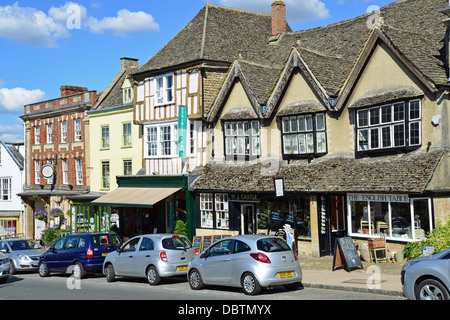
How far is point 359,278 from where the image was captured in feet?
56.0

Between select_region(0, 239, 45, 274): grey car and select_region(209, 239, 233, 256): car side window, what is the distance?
11169 mm

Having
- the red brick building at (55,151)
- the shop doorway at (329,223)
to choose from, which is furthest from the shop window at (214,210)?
the red brick building at (55,151)

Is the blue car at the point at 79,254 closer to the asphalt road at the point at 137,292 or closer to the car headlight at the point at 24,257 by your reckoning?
the asphalt road at the point at 137,292

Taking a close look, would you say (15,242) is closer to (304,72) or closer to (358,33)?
(304,72)

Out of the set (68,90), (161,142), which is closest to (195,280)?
(161,142)

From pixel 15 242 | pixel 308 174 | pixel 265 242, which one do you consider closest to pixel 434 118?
pixel 308 174

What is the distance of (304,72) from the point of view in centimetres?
2469

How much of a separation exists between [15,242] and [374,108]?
56.3 ft

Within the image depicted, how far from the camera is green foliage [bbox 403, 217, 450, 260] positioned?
17906mm

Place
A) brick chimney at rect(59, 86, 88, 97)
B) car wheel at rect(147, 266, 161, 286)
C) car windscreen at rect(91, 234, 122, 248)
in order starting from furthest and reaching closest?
brick chimney at rect(59, 86, 88, 97) → car windscreen at rect(91, 234, 122, 248) → car wheel at rect(147, 266, 161, 286)

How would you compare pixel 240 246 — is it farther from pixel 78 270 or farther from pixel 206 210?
pixel 206 210

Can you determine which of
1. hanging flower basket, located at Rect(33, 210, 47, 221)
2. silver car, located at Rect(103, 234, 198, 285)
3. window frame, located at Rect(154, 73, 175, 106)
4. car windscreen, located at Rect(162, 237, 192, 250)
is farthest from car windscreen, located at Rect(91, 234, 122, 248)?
hanging flower basket, located at Rect(33, 210, 47, 221)

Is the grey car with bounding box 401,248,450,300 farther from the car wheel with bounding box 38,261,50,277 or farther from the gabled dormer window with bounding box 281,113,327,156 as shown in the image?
the car wheel with bounding box 38,261,50,277

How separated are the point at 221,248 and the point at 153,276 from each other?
311 centimetres
